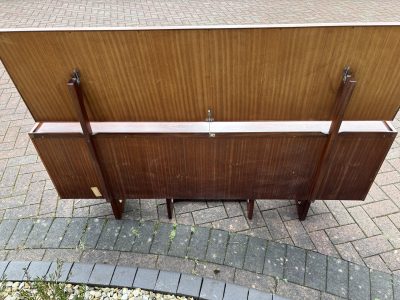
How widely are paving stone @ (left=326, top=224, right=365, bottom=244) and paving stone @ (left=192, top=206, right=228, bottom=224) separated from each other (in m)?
0.93

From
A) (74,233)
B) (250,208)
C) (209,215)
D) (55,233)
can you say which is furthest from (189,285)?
(55,233)

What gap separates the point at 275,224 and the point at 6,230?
7.85ft

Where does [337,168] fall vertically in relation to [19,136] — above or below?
above

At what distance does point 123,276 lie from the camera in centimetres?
243

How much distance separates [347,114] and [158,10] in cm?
697

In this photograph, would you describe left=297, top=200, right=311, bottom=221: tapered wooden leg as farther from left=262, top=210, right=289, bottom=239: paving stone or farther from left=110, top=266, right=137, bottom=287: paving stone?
left=110, top=266, right=137, bottom=287: paving stone

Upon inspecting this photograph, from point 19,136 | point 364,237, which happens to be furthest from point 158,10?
point 364,237

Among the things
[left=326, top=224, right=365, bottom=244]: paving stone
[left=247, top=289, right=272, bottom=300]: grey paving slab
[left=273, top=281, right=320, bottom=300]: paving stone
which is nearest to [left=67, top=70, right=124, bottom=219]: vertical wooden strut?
[left=247, top=289, right=272, bottom=300]: grey paving slab

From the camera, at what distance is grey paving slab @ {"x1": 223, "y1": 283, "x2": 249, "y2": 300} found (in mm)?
2297

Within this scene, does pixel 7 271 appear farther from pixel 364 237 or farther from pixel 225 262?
pixel 364 237

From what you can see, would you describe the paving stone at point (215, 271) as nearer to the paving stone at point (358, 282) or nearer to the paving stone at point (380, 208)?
the paving stone at point (358, 282)

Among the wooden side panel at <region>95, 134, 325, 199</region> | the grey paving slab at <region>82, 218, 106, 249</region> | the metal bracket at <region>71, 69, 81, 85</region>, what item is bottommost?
the grey paving slab at <region>82, 218, 106, 249</region>

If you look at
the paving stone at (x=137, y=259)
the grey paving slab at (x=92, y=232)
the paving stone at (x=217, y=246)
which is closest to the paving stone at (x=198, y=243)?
the paving stone at (x=217, y=246)

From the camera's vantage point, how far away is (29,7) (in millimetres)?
8352
